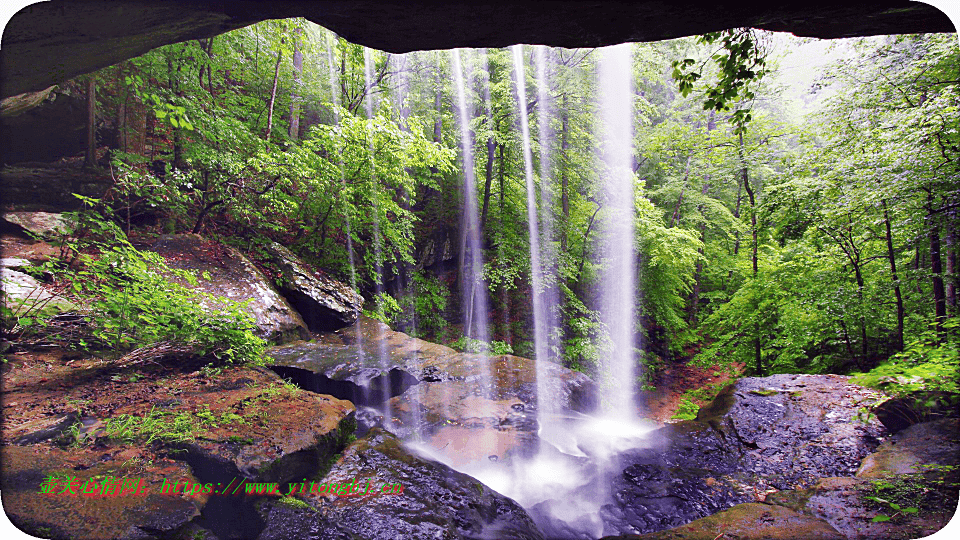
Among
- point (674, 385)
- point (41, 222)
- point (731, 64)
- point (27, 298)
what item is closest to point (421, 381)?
point (27, 298)

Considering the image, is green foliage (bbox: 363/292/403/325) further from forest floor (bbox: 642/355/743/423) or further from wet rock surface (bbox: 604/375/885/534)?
forest floor (bbox: 642/355/743/423)

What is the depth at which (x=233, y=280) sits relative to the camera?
3.72 metres

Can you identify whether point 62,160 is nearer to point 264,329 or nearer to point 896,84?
point 264,329

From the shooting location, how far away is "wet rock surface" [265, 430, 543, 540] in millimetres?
1858

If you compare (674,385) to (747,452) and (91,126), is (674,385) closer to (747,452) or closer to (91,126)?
(747,452)

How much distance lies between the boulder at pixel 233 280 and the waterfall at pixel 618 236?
17.6 feet

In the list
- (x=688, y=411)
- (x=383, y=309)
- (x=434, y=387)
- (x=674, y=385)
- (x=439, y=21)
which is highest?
(x=439, y=21)

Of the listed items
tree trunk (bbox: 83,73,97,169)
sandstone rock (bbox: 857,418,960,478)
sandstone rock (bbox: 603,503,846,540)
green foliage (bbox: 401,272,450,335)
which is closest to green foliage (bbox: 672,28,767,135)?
sandstone rock (bbox: 603,503,846,540)

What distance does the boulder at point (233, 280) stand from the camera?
3395 mm

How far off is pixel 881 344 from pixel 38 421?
7.17 m

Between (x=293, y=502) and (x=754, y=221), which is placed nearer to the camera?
(x=293, y=502)

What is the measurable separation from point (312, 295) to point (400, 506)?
3548mm

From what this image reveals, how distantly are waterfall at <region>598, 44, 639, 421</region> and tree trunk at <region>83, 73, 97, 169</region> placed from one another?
7.46 meters

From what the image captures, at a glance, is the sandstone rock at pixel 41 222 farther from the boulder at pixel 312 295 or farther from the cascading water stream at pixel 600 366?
the cascading water stream at pixel 600 366
